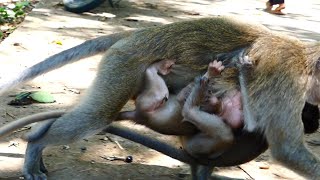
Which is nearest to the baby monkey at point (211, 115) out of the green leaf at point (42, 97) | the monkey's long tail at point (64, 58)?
the monkey's long tail at point (64, 58)

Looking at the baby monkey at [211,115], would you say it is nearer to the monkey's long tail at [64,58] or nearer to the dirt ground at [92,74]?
the dirt ground at [92,74]

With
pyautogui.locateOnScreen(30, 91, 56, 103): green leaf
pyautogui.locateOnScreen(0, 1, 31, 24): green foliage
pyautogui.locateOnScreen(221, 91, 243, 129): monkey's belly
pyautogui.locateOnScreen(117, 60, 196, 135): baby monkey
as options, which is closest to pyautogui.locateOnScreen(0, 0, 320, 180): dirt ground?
pyautogui.locateOnScreen(30, 91, 56, 103): green leaf

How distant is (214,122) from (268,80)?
412 millimetres

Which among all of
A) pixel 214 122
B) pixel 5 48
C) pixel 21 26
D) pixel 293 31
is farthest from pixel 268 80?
pixel 293 31

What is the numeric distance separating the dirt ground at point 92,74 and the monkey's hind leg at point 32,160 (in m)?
0.12

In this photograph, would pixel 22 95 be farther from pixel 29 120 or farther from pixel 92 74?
pixel 29 120

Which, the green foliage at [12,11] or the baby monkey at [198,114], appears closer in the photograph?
the baby monkey at [198,114]

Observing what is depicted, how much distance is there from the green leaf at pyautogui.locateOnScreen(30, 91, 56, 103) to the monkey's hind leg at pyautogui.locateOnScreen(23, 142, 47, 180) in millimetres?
1365

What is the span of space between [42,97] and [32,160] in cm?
144

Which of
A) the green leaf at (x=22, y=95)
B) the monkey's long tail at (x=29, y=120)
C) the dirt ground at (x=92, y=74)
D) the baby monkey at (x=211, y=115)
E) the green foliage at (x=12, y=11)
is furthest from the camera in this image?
the green foliage at (x=12, y=11)

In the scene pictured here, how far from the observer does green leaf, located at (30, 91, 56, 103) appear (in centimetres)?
536

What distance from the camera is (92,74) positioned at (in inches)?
248

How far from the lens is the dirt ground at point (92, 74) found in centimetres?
438

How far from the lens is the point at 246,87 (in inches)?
156
